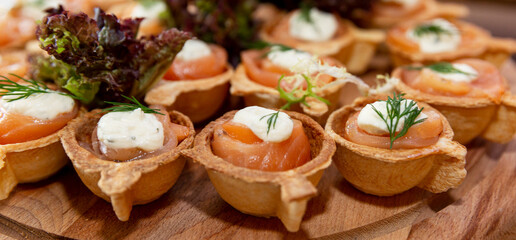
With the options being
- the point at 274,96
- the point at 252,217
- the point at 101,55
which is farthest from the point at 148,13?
the point at 252,217

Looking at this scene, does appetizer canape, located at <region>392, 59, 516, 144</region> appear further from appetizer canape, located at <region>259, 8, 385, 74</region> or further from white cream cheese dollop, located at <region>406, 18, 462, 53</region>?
appetizer canape, located at <region>259, 8, 385, 74</region>

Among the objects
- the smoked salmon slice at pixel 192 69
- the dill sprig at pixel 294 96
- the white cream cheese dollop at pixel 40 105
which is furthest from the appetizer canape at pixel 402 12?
the white cream cheese dollop at pixel 40 105

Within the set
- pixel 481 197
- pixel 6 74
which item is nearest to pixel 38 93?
pixel 6 74

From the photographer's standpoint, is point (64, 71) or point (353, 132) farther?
point (64, 71)

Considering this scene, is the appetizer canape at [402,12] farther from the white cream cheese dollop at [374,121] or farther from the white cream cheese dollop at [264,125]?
the white cream cheese dollop at [264,125]

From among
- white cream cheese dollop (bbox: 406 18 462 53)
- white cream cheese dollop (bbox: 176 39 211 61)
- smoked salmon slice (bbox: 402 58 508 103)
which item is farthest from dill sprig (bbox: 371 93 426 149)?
white cream cheese dollop (bbox: 406 18 462 53)

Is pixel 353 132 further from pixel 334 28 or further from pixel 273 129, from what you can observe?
pixel 334 28
